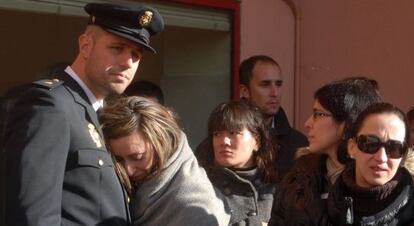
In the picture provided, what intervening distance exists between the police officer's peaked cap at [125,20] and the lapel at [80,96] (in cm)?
20

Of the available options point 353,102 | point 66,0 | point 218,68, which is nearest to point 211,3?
point 218,68

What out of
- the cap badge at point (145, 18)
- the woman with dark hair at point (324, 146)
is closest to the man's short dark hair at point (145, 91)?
the woman with dark hair at point (324, 146)

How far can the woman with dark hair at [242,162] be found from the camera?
10.00 feet

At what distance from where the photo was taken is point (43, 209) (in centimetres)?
207

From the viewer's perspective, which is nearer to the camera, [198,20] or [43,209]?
[43,209]

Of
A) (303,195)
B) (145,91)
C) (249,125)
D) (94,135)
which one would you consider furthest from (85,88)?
(145,91)

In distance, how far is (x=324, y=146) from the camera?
2.72m

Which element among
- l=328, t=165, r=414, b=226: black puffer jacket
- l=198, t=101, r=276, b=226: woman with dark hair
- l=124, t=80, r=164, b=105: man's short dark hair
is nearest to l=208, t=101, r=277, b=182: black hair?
l=198, t=101, r=276, b=226: woman with dark hair

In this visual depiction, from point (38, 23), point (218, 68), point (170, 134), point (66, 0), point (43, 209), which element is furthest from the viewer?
point (218, 68)

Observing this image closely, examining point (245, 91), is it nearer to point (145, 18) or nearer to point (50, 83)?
point (145, 18)

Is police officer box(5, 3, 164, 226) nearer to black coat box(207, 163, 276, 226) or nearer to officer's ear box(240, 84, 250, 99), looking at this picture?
black coat box(207, 163, 276, 226)

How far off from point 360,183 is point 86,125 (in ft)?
2.79

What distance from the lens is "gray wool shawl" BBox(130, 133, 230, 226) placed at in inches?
92.4

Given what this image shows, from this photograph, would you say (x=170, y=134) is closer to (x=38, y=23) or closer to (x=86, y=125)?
(x=86, y=125)
